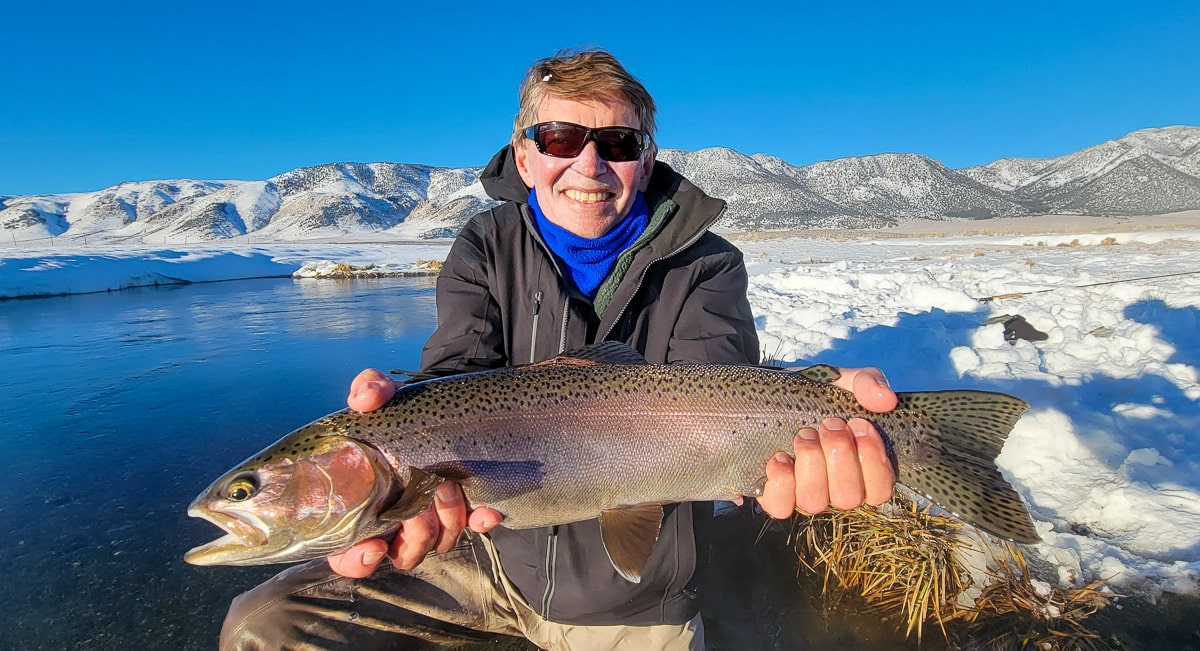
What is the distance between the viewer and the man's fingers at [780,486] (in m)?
2.27

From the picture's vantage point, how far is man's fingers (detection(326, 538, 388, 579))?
2.15 meters

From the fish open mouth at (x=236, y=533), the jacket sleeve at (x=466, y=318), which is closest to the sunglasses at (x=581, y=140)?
the jacket sleeve at (x=466, y=318)

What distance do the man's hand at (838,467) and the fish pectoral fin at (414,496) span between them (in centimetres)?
134

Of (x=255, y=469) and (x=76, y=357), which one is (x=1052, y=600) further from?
(x=76, y=357)

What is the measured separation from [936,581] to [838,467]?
150cm

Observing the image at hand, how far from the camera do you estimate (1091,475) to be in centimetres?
356

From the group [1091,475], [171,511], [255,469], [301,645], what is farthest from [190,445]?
[1091,475]

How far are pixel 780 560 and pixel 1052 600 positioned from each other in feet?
4.70

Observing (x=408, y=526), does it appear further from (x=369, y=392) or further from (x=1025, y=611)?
(x=1025, y=611)

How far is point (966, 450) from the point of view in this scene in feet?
7.67

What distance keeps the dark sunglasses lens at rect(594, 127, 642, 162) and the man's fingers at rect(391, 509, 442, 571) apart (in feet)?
5.89

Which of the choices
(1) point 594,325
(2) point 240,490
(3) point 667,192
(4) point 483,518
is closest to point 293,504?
(2) point 240,490

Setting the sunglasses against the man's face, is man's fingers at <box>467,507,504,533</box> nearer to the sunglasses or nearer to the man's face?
the man's face

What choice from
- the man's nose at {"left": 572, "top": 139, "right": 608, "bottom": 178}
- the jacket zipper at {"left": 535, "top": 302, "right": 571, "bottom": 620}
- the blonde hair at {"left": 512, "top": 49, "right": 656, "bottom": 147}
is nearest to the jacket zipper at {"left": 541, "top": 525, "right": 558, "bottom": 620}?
the jacket zipper at {"left": 535, "top": 302, "right": 571, "bottom": 620}
